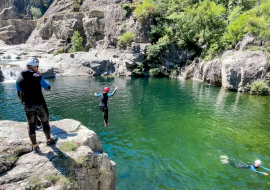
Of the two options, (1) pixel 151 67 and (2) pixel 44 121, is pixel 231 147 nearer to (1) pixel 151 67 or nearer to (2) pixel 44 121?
(2) pixel 44 121

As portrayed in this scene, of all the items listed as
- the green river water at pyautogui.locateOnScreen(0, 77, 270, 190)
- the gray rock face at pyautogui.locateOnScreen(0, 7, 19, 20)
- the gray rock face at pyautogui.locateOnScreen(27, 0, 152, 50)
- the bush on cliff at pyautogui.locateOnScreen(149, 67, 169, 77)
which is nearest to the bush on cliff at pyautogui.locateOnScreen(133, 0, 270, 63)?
the bush on cliff at pyautogui.locateOnScreen(149, 67, 169, 77)

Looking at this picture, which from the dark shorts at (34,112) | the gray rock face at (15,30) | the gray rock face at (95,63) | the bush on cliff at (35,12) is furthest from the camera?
the bush on cliff at (35,12)

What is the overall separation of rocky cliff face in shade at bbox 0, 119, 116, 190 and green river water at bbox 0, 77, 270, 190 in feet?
10.2

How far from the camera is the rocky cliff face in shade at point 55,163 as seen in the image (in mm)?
4941

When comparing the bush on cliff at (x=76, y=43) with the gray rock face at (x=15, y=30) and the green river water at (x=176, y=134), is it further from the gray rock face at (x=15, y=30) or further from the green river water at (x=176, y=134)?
the green river water at (x=176, y=134)

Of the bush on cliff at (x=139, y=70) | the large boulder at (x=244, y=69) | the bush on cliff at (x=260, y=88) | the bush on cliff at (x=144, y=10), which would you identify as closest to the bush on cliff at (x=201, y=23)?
the bush on cliff at (x=144, y=10)

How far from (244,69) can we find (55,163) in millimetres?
32484

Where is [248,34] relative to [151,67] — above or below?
above

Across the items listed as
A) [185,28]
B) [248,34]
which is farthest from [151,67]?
[248,34]

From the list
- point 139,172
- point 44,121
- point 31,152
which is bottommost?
point 139,172

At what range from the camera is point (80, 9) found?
78.9 m

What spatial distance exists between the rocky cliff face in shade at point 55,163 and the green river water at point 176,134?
3.12 meters

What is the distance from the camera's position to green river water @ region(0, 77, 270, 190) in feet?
32.0

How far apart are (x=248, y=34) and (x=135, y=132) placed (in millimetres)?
34221
